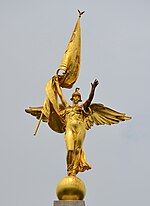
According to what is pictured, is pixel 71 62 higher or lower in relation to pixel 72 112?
higher

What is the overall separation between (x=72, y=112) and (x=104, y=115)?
1.07 m

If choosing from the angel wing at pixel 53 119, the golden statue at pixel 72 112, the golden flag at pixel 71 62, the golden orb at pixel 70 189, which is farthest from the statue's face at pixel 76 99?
the golden orb at pixel 70 189

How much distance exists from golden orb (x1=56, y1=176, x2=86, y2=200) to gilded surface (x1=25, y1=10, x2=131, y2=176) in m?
0.40

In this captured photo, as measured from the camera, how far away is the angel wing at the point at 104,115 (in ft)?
46.9

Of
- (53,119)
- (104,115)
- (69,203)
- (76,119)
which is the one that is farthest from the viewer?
(104,115)

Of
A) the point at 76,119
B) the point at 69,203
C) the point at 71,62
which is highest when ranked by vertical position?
the point at 71,62

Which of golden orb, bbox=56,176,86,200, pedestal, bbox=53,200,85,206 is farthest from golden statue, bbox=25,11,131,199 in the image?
pedestal, bbox=53,200,85,206

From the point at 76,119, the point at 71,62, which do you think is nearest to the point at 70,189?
the point at 76,119

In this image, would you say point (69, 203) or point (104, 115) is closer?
point (69, 203)

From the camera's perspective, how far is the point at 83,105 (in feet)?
45.7

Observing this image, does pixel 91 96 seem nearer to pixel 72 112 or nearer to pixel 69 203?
pixel 72 112

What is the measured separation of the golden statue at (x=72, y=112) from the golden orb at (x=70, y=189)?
9.0 inches

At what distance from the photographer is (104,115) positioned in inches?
569

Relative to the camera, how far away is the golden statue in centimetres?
1347
